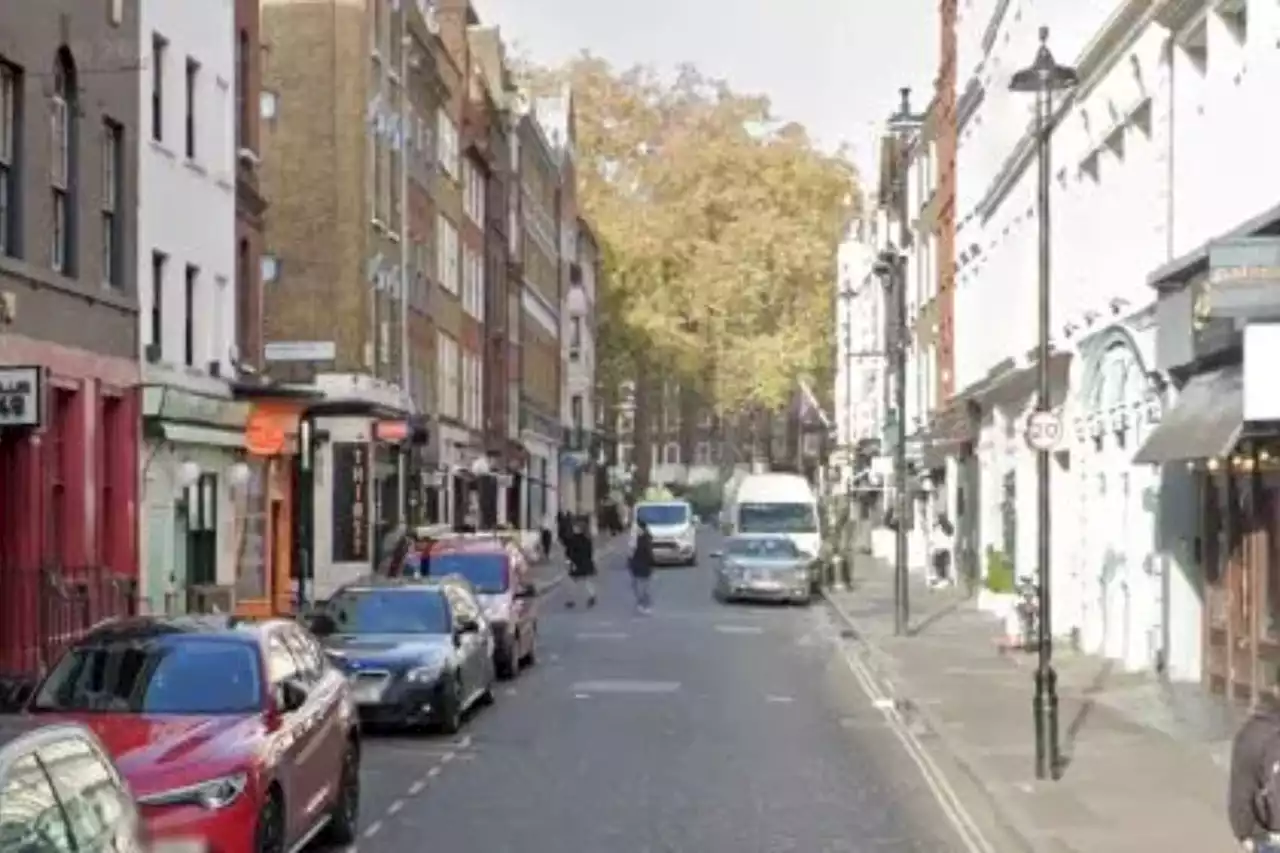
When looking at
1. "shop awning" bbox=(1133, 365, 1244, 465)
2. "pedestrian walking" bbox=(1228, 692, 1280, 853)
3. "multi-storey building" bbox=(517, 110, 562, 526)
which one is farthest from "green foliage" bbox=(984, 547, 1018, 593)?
"multi-storey building" bbox=(517, 110, 562, 526)

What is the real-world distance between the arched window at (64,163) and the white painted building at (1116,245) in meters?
12.3

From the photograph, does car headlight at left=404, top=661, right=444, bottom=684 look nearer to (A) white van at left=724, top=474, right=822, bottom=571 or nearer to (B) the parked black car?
(B) the parked black car

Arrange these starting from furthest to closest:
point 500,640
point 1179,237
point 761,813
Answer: point 500,640
point 1179,237
point 761,813

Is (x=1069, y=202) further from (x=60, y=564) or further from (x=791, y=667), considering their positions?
(x=60, y=564)

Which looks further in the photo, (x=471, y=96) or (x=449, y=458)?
(x=471, y=96)

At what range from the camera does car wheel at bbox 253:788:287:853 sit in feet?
38.9

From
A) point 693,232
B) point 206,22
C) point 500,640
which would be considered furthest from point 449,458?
point 500,640

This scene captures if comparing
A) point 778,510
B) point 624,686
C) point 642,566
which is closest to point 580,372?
point 778,510

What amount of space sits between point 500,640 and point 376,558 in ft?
65.0

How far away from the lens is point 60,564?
2581cm

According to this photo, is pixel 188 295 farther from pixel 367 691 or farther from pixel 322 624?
pixel 367 691

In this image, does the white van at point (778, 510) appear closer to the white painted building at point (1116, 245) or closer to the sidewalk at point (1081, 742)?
the white painted building at point (1116, 245)

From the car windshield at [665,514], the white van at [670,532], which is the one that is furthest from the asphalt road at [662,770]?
the car windshield at [665,514]

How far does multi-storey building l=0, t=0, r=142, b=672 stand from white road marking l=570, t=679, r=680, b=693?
19.4ft
